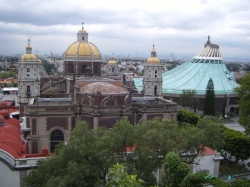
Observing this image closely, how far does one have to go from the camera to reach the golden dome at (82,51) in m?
37.7

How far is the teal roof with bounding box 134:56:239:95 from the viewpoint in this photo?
54753 millimetres

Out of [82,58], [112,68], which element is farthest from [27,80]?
[112,68]

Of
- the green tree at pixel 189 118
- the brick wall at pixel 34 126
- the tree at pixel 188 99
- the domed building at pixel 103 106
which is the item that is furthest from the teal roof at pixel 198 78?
the brick wall at pixel 34 126

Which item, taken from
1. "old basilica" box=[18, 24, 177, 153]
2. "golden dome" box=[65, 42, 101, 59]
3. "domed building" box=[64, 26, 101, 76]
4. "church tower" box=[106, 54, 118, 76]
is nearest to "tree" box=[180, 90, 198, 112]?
"church tower" box=[106, 54, 118, 76]

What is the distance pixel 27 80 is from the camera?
32594mm

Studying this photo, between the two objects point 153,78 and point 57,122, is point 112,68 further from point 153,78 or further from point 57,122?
point 57,122

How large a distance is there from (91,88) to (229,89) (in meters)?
35.7

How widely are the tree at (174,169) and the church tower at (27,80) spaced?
75.5 feet

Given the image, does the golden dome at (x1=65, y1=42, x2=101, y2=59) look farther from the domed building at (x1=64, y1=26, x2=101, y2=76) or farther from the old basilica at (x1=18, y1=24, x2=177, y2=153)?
the old basilica at (x1=18, y1=24, x2=177, y2=153)

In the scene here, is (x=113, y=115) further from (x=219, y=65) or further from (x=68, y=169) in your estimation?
(x=219, y=65)

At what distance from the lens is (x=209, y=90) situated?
47.3 m

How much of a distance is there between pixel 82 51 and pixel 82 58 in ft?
3.08

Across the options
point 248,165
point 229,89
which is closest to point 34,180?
point 248,165

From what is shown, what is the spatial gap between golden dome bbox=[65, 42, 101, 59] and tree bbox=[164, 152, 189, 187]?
1037 inches
